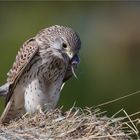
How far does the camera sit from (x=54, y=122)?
528 inches

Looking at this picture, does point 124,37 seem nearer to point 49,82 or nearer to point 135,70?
point 135,70

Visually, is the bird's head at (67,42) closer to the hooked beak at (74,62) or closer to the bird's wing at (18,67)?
the hooked beak at (74,62)

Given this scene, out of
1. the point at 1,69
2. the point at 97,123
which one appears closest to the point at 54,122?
the point at 97,123

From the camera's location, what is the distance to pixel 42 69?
14.6 m

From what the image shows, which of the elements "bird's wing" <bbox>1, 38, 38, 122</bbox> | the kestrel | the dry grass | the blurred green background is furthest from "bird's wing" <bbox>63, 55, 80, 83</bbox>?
the blurred green background

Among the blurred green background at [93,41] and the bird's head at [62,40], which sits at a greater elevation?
the bird's head at [62,40]

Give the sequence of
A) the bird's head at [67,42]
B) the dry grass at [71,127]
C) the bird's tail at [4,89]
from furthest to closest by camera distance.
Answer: the bird's tail at [4,89] → the bird's head at [67,42] → the dry grass at [71,127]

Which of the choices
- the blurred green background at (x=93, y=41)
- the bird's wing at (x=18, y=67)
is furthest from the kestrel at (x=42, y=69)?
the blurred green background at (x=93, y=41)

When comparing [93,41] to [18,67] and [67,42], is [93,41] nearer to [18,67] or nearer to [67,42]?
[18,67]

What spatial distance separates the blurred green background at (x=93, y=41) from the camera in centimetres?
2014

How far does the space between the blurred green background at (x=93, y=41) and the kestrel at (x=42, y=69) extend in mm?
3783

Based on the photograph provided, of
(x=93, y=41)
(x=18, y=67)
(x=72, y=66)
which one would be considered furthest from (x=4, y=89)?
(x=93, y=41)

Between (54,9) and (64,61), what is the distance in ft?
36.2

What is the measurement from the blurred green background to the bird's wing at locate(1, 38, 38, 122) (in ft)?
12.0
